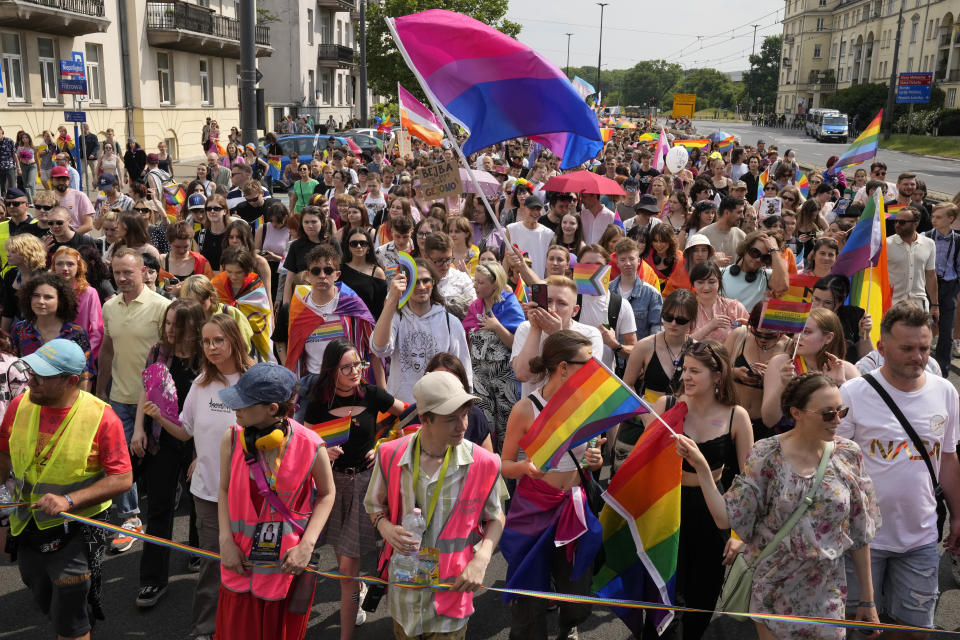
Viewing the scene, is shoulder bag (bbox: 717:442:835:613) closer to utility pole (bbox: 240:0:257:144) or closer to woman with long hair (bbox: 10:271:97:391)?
woman with long hair (bbox: 10:271:97:391)

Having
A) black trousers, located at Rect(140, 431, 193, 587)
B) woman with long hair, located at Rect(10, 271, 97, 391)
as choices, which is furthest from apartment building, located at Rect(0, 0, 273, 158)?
black trousers, located at Rect(140, 431, 193, 587)

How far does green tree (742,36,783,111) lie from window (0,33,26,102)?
118 meters

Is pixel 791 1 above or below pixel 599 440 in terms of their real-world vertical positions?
above

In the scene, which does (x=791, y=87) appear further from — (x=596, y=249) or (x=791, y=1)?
(x=596, y=249)

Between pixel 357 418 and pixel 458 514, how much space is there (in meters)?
1.25

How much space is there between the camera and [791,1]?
12119 centimetres

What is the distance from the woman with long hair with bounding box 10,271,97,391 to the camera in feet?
17.2

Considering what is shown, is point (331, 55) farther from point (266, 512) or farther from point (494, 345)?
point (266, 512)

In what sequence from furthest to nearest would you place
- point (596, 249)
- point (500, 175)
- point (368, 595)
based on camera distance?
point (500, 175) → point (596, 249) → point (368, 595)

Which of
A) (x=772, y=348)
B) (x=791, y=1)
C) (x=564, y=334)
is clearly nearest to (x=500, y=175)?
(x=772, y=348)

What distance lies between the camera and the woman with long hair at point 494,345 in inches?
215

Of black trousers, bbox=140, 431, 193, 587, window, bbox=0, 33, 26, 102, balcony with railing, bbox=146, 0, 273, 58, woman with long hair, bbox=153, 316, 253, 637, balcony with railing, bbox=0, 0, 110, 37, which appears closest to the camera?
woman with long hair, bbox=153, 316, 253, 637

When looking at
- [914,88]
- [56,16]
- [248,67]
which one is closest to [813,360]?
[248,67]

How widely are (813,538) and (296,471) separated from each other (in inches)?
79.0
